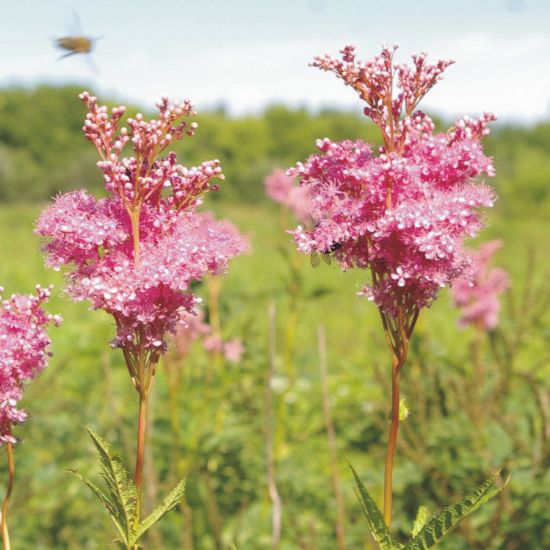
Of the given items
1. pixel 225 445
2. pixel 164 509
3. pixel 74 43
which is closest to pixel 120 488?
pixel 164 509

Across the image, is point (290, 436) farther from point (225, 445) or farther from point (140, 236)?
point (140, 236)

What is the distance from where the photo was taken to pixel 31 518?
4781 mm

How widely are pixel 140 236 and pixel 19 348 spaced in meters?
0.34

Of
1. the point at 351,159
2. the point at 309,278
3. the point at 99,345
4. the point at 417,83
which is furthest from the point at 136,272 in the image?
the point at 309,278

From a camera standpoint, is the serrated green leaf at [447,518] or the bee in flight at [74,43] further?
the bee in flight at [74,43]

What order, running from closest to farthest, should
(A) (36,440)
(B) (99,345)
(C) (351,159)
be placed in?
(C) (351,159) → (A) (36,440) → (B) (99,345)

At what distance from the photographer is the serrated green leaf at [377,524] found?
4.96 feet

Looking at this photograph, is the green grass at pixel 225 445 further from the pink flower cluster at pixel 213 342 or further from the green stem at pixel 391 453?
the green stem at pixel 391 453

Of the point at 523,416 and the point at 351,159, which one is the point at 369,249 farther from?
the point at 523,416

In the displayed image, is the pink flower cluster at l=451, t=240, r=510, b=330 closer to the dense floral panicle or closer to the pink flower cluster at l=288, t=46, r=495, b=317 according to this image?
the pink flower cluster at l=288, t=46, r=495, b=317

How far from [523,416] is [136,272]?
3.30m

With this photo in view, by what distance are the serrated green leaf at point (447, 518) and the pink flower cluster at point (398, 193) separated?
403 mm

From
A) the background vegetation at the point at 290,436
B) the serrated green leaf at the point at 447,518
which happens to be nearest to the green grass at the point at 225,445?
the background vegetation at the point at 290,436

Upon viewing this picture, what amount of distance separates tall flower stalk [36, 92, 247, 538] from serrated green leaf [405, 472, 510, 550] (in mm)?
550
